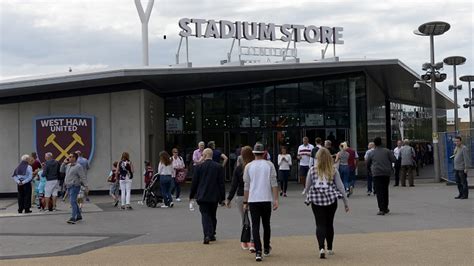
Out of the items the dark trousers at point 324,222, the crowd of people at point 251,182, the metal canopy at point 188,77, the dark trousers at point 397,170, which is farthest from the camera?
the dark trousers at point 397,170

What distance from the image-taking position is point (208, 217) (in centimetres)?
1073

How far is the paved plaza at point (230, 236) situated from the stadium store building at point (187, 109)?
5.49 meters

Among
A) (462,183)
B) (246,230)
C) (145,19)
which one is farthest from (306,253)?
(145,19)

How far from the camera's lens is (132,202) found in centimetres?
1950

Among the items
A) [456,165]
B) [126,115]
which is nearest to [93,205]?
[126,115]

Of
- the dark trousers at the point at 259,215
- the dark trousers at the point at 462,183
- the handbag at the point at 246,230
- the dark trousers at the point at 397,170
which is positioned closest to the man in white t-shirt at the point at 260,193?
the dark trousers at the point at 259,215

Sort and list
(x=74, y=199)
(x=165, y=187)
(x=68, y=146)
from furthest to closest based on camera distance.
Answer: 1. (x=68, y=146)
2. (x=165, y=187)
3. (x=74, y=199)

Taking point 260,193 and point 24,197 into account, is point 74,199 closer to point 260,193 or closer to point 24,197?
point 24,197

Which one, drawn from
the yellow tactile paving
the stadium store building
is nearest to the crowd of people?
the yellow tactile paving

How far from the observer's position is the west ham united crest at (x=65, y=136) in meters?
22.7

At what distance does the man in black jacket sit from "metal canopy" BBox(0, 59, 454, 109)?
1073cm

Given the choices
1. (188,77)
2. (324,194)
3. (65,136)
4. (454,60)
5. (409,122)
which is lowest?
(324,194)

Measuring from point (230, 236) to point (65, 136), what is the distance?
13.0m

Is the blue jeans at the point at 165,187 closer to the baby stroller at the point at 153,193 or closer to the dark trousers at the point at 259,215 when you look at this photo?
the baby stroller at the point at 153,193
